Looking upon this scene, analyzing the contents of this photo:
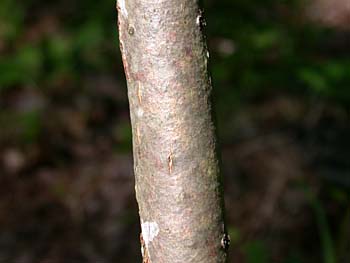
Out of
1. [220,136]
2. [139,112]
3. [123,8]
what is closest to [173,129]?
[139,112]

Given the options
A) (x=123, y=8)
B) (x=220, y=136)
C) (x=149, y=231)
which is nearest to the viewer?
(x=123, y=8)

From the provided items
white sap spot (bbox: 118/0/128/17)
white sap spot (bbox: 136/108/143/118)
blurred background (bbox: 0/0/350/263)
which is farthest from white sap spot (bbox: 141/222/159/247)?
blurred background (bbox: 0/0/350/263)

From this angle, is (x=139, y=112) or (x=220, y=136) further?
(x=220, y=136)

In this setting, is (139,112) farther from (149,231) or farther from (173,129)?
(149,231)

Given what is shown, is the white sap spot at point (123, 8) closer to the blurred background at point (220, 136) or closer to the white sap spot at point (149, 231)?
the white sap spot at point (149, 231)

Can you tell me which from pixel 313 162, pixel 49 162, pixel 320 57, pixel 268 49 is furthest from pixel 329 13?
pixel 49 162

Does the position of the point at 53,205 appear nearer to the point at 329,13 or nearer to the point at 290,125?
the point at 290,125
